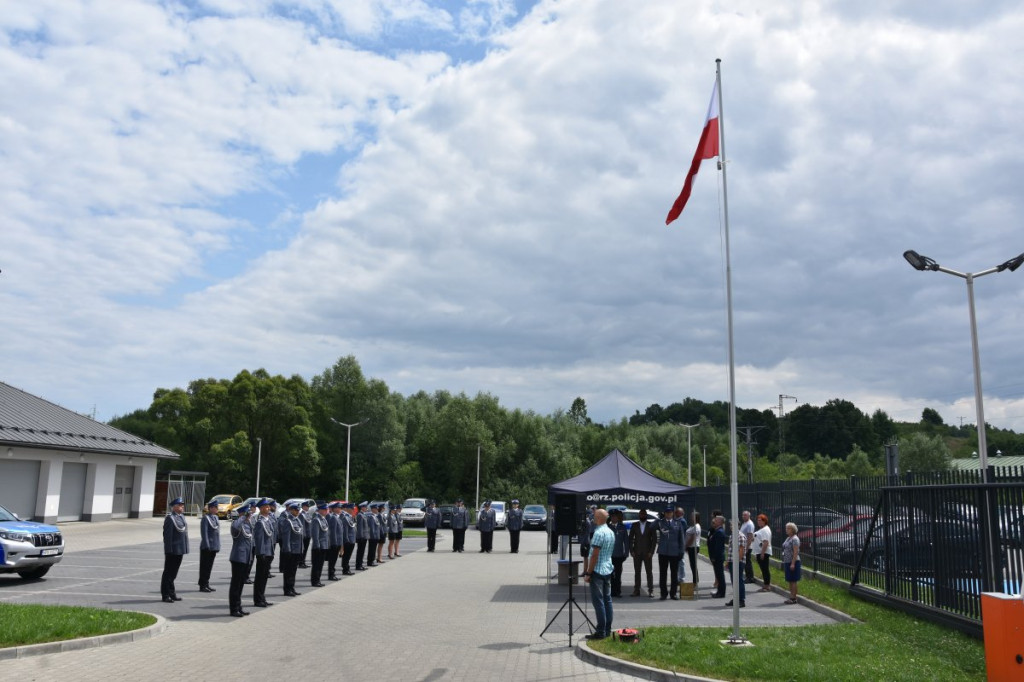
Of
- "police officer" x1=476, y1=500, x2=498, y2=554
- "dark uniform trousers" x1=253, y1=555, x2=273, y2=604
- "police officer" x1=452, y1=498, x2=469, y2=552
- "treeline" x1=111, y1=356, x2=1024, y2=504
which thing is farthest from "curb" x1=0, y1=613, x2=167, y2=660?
"treeline" x1=111, y1=356, x2=1024, y2=504

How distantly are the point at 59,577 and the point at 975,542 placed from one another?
59.2 ft

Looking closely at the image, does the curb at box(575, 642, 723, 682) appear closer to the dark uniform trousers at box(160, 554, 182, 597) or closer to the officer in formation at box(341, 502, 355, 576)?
the dark uniform trousers at box(160, 554, 182, 597)

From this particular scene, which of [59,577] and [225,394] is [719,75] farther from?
[225,394]

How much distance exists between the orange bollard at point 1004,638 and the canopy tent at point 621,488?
11607 millimetres

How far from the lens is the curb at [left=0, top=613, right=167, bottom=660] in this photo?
10.1 meters

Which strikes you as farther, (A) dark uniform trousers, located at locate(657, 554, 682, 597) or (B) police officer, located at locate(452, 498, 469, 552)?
(B) police officer, located at locate(452, 498, 469, 552)

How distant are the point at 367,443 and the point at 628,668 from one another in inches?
2761

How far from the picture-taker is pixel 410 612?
579 inches

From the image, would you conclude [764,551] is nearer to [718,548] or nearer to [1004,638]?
[718,548]

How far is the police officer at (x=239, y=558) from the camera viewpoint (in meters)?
14.0

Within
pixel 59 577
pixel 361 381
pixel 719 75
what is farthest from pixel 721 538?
pixel 361 381

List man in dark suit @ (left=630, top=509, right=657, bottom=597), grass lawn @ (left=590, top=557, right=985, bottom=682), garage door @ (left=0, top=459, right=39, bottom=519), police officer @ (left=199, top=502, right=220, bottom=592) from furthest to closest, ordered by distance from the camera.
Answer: garage door @ (left=0, top=459, right=39, bottom=519) < man in dark suit @ (left=630, top=509, right=657, bottom=597) < police officer @ (left=199, top=502, right=220, bottom=592) < grass lawn @ (left=590, top=557, right=985, bottom=682)

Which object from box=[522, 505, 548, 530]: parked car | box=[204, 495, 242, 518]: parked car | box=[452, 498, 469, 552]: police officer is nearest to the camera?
box=[452, 498, 469, 552]: police officer

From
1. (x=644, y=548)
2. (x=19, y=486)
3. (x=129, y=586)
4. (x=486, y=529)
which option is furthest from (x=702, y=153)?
(x=19, y=486)
